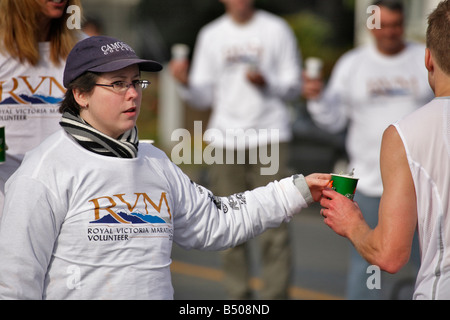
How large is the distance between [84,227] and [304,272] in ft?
19.4

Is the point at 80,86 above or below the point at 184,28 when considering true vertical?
below

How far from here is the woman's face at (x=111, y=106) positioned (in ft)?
11.7

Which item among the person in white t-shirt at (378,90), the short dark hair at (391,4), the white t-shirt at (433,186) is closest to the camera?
the white t-shirt at (433,186)

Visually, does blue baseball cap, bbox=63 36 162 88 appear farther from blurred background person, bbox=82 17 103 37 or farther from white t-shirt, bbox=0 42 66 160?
blurred background person, bbox=82 17 103 37

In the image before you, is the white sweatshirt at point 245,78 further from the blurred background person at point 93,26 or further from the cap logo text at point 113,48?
the cap logo text at point 113,48

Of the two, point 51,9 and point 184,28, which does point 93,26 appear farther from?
point 184,28

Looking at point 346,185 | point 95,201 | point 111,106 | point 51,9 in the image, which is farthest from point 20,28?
point 346,185

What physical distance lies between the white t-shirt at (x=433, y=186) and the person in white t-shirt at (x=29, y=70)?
6.92 ft

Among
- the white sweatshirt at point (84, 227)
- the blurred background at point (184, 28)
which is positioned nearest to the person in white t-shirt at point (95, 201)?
the white sweatshirt at point (84, 227)

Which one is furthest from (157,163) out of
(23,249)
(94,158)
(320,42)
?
(320,42)

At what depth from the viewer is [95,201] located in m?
3.45

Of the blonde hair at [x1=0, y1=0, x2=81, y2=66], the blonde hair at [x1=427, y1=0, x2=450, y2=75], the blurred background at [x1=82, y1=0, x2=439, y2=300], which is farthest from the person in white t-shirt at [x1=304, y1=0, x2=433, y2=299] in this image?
the blonde hair at [x1=427, y1=0, x2=450, y2=75]

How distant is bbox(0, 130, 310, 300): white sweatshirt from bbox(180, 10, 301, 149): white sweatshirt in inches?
146

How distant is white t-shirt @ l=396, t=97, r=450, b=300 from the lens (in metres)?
3.26
